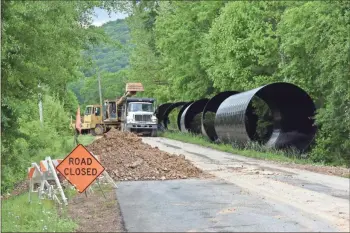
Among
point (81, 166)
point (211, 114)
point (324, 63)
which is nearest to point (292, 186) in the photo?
point (81, 166)

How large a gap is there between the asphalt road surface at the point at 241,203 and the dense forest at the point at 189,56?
3.43 metres

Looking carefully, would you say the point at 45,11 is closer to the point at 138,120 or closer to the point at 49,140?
the point at 49,140

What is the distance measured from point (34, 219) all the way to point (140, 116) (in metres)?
36.5

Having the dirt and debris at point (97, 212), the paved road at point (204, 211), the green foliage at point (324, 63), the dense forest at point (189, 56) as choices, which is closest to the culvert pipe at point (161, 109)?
the dense forest at point (189, 56)

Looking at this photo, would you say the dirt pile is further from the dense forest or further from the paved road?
the dense forest

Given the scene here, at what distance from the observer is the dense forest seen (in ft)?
41.0

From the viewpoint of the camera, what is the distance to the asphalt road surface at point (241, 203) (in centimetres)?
895

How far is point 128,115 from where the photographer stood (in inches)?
1794

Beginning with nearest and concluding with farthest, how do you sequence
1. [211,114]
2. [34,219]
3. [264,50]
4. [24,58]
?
[34,219] < [24,58] < [264,50] < [211,114]

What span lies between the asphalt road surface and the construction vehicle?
28.5 meters

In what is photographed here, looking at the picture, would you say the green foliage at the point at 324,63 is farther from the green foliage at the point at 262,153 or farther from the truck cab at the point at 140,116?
the truck cab at the point at 140,116

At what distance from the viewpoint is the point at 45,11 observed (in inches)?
469

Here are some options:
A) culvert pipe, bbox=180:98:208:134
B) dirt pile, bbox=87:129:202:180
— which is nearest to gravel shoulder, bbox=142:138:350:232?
dirt pile, bbox=87:129:202:180

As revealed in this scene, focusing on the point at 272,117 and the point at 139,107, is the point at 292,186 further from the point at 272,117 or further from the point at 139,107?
the point at 139,107
